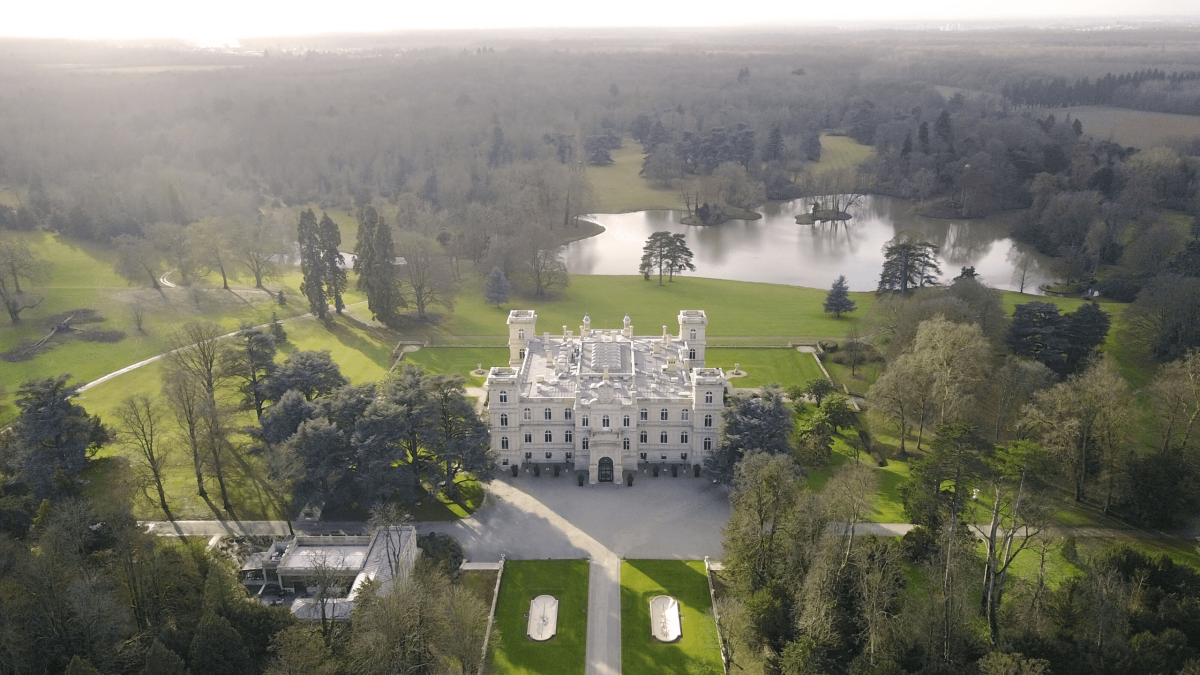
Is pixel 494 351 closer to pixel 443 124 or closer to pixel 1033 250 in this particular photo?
pixel 1033 250

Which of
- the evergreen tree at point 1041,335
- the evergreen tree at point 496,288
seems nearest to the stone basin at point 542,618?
the evergreen tree at point 1041,335

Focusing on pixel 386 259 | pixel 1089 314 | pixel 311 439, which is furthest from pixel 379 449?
pixel 1089 314

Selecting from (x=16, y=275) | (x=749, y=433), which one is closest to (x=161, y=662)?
(x=749, y=433)

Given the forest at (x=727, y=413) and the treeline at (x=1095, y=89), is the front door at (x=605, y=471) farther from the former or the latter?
the treeline at (x=1095, y=89)

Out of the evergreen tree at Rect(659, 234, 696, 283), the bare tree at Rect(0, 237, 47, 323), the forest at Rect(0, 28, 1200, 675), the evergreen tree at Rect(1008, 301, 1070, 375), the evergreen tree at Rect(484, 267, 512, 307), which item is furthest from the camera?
the evergreen tree at Rect(659, 234, 696, 283)

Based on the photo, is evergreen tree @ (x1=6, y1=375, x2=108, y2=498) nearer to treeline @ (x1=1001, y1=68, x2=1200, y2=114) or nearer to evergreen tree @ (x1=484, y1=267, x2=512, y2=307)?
evergreen tree @ (x1=484, y1=267, x2=512, y2=307)

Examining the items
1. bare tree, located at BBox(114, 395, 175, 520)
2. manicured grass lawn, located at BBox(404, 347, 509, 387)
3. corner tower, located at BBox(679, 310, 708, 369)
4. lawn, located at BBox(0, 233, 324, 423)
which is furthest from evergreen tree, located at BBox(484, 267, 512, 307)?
bare tree, located at BBox(114, 395, 175, 520)
